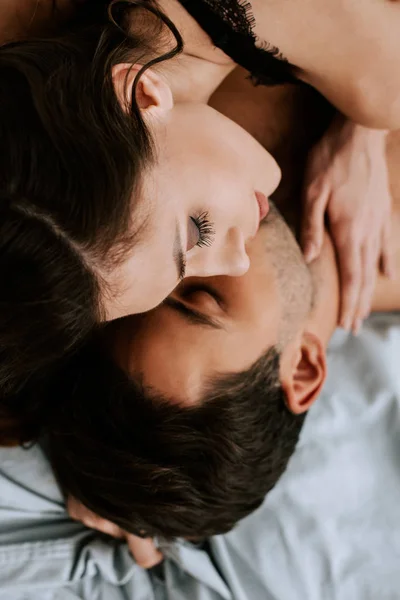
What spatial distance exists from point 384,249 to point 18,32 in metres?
0.72

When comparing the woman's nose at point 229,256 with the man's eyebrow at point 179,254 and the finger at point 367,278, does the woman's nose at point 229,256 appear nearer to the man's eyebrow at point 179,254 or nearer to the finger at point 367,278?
the man's eyebrow at point 179,254

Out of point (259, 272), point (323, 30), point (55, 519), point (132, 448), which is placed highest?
point (323, 30)

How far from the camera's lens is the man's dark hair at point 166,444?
3.03 feet

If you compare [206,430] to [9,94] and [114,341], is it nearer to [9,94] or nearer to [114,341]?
[114,341]

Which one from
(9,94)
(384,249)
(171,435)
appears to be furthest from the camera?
(384,249)

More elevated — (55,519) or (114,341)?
(114,341)

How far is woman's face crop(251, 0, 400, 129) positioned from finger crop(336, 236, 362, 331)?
25 cm

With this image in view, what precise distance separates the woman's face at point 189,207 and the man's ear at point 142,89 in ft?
0.04

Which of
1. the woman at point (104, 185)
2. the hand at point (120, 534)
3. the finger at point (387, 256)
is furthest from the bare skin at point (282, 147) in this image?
the woman at point (104, 185)

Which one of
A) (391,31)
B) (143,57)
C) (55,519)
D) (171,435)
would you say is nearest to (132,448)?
(171,435)

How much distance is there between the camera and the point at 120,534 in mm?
1095

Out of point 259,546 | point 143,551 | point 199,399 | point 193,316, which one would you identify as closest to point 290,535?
point 259,546

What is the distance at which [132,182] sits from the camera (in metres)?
0.64

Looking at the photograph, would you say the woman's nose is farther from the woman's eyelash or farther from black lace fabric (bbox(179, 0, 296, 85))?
black lace fabric (bbox(179, 0, 296, 85))
